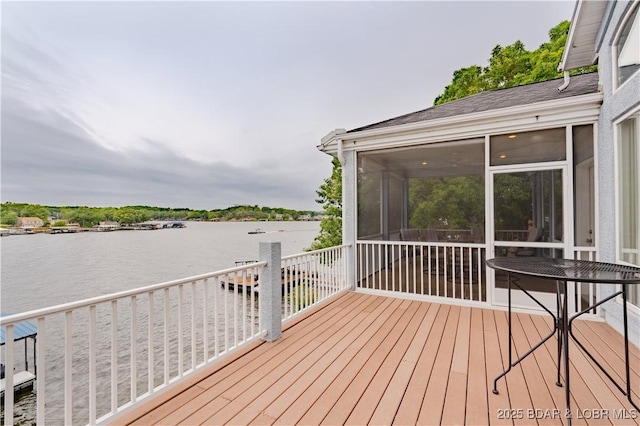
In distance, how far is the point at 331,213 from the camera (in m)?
16.9

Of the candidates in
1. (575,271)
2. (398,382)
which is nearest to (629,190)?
(575,271)

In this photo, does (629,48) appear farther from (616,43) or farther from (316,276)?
(316,276)

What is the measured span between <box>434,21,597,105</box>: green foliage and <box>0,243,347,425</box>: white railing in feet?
53.3

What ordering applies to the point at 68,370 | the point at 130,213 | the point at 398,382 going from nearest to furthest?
the point at 68,370
the point at 398,382
the point at 130,213

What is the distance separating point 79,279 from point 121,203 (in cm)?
671

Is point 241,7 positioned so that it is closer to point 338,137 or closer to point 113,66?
point 338,137

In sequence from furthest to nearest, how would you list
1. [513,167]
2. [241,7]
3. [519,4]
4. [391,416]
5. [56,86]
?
[56,86]
[519,4]
[241,7]
[513,167]
[391,416]

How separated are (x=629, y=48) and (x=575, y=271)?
3.01 meters

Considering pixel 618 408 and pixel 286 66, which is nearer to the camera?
pixel 618 408

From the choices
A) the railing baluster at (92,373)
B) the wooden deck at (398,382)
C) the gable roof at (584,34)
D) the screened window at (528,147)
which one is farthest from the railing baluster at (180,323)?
the gable roof at (584,34)

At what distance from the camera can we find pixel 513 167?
12.6ft

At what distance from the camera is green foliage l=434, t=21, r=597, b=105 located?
44.5 feet

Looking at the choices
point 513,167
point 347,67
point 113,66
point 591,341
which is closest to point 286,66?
point 347,67

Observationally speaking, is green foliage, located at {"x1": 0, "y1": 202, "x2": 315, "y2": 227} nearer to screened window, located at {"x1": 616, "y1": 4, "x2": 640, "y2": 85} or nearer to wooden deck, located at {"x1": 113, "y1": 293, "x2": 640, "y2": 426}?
wooden deck, located at {"x1": 113, "y1": 293, "x2": 640, "y2": 426}
